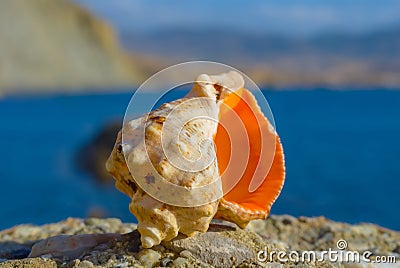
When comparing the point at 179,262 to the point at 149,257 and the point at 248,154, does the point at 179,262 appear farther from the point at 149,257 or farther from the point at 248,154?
the point at 248,154

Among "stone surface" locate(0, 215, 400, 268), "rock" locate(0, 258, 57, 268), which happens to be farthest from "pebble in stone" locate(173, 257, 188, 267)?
"rock" locate(0, 258, 57, 268)

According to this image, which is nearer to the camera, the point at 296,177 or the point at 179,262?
the point at 179,262

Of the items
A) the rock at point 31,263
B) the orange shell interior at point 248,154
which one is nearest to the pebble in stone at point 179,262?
the orange shell interior at point 248,154

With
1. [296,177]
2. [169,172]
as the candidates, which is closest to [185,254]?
[169,172]

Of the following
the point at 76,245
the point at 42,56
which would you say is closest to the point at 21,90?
the point at 42,56

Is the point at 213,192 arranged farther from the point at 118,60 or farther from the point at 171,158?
the point at 118,60

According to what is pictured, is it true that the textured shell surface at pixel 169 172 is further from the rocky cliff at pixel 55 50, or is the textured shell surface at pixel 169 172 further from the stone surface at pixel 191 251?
the rocky cliff at pixel 55 50
